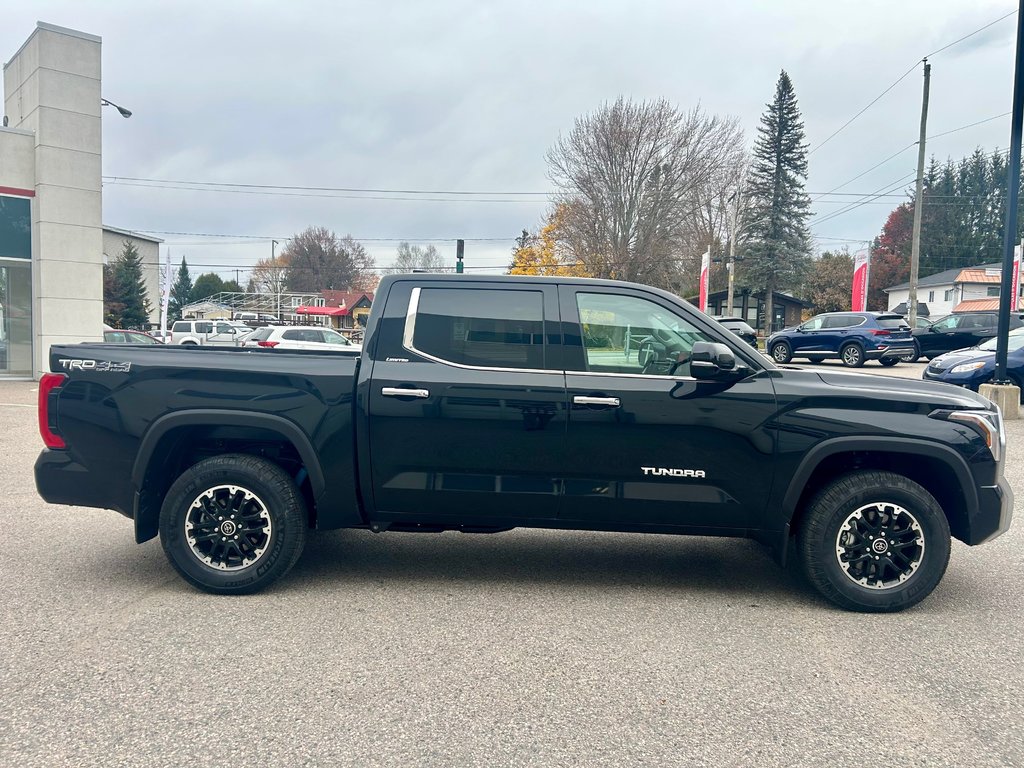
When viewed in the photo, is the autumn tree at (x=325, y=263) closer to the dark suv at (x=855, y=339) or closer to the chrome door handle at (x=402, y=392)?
the dark suv at (x=855, y=339)

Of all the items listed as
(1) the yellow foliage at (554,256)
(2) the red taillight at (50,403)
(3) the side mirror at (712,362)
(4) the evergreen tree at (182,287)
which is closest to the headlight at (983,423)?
(3) the side mirror at (712,362)

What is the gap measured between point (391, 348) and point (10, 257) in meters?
17.8

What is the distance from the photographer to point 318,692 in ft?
11.6

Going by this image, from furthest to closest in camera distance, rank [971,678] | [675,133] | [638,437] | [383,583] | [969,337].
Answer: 1. [675,133]
2. [969,337]
3. [383,583]
4. [638,437]
5. [971,678]

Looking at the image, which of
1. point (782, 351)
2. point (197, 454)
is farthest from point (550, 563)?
point (782, 351)

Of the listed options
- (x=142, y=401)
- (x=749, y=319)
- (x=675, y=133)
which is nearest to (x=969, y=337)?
(x=675, y=133)

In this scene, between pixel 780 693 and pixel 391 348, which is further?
pixel 391 348

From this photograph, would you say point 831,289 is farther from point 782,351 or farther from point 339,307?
point 339,307

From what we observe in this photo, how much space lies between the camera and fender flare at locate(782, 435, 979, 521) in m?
4.52

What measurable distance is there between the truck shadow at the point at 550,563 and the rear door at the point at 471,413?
64cm

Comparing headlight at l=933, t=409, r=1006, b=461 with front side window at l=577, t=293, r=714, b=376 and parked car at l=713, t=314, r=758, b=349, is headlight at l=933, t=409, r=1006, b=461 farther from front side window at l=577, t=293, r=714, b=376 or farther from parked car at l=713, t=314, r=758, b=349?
parked car at l=713, t=314, r=758, b=349

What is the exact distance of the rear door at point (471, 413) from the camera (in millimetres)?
4648

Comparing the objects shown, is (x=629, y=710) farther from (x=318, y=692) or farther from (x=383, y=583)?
(x=383, y=583)

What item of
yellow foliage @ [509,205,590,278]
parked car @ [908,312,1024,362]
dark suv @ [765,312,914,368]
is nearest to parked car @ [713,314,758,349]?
dark suv @ [765,312,914,368]
